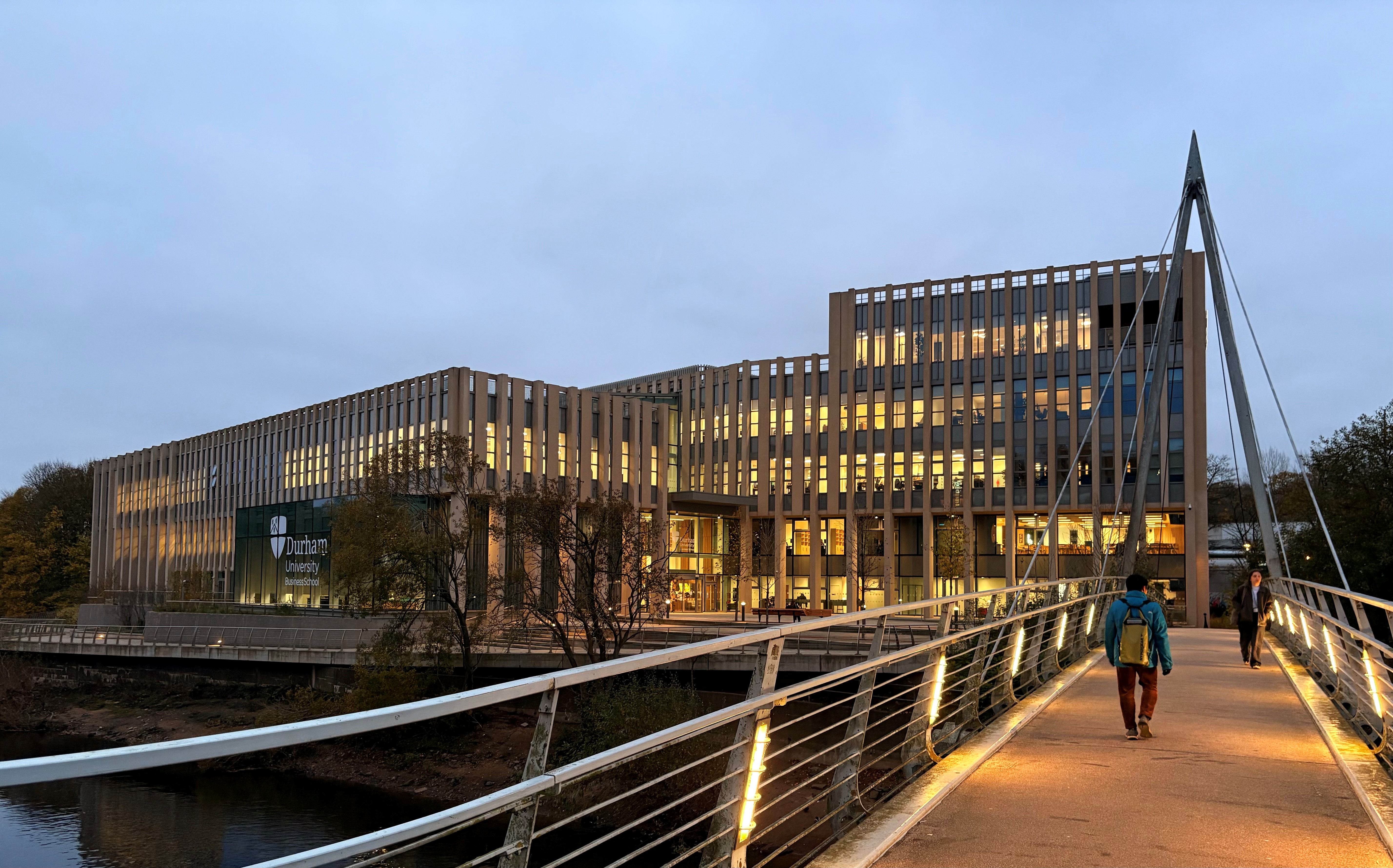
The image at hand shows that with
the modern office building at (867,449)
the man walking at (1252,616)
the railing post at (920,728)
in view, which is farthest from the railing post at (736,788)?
the modern office building at (867,449)

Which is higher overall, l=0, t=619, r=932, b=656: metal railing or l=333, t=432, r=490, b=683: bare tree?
l=333, t=432, r=490, b=683: bare tree

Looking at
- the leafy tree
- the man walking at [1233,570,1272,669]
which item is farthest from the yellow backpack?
the leafy tree

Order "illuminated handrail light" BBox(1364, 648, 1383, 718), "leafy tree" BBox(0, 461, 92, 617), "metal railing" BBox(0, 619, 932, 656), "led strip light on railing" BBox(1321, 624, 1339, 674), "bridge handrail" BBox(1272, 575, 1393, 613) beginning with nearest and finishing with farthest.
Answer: "bridge handrail" BBox(1272, 575, 1393, 613), "illuminated handrail light" BBox(1364, 648, 1383, 718), "led strip light on railing" BBox(1321, 624, 1339, 674), "metal railing" BBox(0, 619, 932, 656), "leafy tree" BBox(0, 461, 92, 617)

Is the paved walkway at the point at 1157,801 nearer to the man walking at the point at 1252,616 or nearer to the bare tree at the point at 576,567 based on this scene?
the man walking at the point at 1252,616

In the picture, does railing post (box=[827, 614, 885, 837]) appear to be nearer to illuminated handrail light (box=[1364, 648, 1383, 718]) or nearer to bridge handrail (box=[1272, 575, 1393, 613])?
bridge handrail (box=[1272, 575, 1393, 613])

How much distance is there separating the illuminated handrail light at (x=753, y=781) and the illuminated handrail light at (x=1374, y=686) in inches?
251

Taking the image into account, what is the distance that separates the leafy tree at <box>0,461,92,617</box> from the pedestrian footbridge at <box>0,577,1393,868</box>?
270 ft

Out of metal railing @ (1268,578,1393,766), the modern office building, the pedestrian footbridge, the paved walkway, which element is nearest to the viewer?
the pedestrian footbridge

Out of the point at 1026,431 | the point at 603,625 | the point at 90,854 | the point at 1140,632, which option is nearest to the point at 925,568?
the point at 1026,431

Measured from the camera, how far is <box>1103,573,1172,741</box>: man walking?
10.5 meters

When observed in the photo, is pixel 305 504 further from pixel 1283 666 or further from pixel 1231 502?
pixel 1231 502

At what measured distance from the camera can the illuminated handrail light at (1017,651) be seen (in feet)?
40.1

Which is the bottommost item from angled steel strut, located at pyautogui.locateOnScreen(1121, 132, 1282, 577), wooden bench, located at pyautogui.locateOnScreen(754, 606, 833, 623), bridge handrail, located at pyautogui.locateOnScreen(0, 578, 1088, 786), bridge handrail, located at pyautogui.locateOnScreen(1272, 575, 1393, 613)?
wooden bench, located at pyautogui.locateOnScreen(754, 606, 833, 623)

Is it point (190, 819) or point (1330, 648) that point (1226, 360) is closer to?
point (1330, 648)
